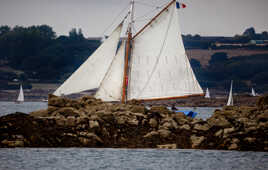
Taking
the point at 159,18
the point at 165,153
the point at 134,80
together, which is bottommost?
the point at 165,153

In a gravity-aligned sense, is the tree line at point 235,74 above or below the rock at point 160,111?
above

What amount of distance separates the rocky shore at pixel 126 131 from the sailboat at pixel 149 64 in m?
7.17

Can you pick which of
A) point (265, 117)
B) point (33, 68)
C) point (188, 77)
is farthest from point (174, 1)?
point (33, 68)

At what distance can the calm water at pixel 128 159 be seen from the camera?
1366 inches

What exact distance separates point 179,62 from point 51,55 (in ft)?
430

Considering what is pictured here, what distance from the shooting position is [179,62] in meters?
52.0

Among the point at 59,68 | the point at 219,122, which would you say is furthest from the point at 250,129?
the point at 59,68

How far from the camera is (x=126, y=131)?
135ft

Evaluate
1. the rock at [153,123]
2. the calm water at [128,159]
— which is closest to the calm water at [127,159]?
the calm water at [128,159]

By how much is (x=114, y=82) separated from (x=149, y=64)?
2897 mm

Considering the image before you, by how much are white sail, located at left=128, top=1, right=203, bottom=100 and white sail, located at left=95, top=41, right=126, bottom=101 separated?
0.82 m

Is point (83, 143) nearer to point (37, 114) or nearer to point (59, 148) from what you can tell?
point (59, 148)

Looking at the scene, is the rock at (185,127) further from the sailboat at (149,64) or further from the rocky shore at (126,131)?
the sailboat at (149,64)

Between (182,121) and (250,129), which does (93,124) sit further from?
(250,129)
